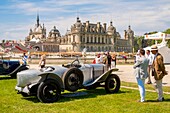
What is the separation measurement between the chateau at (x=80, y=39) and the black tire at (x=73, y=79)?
5035 inches

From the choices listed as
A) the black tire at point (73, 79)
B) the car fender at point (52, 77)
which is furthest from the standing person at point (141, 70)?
the car fender at point (52, 77)

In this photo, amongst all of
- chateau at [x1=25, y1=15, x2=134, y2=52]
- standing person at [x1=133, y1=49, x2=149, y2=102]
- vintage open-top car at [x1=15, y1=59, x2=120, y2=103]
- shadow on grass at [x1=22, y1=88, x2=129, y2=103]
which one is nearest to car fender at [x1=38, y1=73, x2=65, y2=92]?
vintage open-top car at [x1=15, y1=59, x2=120, y2=103]

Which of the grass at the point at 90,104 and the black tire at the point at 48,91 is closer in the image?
the grass at the point at 90,104

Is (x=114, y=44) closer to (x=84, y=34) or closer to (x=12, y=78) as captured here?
(x=84, y=34)

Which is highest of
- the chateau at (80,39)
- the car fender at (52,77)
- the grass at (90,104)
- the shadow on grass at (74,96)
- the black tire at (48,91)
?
the chateau at (80,39)

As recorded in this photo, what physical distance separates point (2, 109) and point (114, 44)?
6117 inches

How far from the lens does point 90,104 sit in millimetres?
8922

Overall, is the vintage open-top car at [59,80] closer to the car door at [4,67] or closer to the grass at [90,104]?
the grass at [90,104]

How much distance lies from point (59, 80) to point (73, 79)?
70cm

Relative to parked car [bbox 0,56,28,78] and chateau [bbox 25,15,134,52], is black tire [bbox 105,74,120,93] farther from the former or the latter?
chateau [bbox 25,15,134,52]

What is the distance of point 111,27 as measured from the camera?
538 ft

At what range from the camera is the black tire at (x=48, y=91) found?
9.07 m

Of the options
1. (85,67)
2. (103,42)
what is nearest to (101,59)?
(85,67)

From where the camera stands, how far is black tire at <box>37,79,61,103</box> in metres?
9.07
